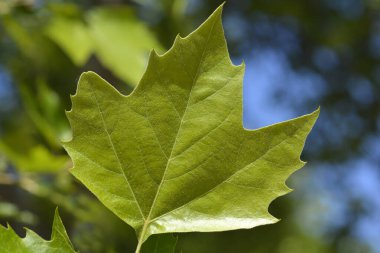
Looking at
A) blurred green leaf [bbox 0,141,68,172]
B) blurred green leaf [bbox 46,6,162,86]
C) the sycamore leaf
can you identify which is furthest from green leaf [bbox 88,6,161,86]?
the sycamore leaf

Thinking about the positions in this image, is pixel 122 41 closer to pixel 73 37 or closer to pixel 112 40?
pixel 112 40

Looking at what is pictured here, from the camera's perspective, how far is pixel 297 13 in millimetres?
6430

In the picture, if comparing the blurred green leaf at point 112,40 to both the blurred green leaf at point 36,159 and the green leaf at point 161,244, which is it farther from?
the green leaf at point 161,244

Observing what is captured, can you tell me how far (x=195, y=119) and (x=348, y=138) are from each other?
7.04m

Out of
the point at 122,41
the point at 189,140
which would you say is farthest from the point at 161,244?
the point at 122,41

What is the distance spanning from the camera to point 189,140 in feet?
1.78

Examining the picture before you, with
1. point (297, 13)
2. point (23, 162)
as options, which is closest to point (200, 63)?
point (23, 162)

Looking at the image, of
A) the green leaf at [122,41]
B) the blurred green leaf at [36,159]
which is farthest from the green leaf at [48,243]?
the green leaf at [122,41]

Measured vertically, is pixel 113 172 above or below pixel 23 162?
below

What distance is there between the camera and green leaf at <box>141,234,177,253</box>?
1.80 ft

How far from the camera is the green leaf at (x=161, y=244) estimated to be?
55 cm

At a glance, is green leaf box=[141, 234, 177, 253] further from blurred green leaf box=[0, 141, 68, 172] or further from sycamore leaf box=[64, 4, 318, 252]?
blurred green leaf box=[0, 141, 68, 172]

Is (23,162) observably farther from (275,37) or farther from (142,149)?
(275,37)

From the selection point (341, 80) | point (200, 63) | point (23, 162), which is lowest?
point (200, 63)
